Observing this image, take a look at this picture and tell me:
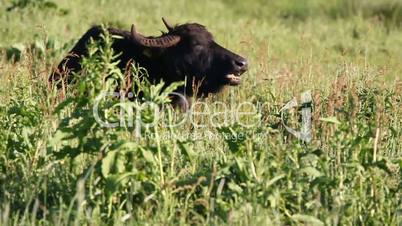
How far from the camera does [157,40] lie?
9.72m

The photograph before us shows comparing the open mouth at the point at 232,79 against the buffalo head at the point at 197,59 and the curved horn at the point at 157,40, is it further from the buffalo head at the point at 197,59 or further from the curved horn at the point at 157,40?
the curved horn at the point at 157,40

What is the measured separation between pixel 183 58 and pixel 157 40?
1.20 feet

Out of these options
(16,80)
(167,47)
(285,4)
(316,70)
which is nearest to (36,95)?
(16,80)

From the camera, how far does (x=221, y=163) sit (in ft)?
20.3

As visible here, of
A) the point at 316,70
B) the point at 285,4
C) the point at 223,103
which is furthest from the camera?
the point at 285,4

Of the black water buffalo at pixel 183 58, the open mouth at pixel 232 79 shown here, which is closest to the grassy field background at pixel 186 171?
the open mouth at pixel 232 79

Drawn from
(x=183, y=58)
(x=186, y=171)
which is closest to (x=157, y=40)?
(x=183, y=58)

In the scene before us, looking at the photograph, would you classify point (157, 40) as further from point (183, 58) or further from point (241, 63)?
point (241, 63)

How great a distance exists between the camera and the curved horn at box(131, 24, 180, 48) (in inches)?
376

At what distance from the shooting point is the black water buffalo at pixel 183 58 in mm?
9742

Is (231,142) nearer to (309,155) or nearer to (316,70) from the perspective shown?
(309,155)

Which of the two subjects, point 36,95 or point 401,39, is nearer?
point 36,95

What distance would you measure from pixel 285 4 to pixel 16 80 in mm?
12866

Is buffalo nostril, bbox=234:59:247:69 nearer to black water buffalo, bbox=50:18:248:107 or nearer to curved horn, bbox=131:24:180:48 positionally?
black water buffalo, bbox=50:18:248:107
